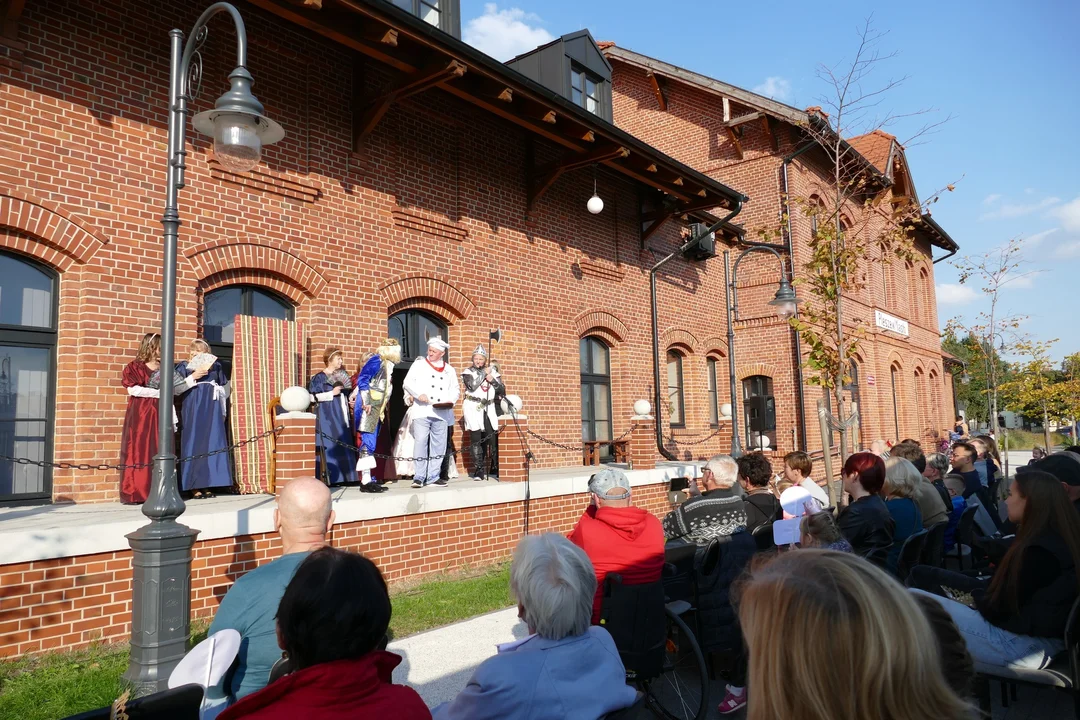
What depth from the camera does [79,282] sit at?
6.63 m

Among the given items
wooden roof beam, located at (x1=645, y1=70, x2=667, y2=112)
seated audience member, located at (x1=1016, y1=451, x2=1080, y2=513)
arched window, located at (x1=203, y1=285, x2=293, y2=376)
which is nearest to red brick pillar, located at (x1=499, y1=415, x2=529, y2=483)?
arched window, located at (x1=203, y1=285, x2=293, y2=376)

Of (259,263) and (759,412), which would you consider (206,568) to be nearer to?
(259,263)

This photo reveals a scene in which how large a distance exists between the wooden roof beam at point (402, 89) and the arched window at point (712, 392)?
9.46m

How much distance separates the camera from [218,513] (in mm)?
5641

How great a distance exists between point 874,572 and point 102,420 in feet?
22.9

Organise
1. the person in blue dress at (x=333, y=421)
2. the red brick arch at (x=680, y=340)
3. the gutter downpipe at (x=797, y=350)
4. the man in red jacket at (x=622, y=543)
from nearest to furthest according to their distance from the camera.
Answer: the man in red jacket at (x=622, y=543) < the person in blue dress at (x=333, y=421) < the red brick arch at (x=680, y=340) < the gutter downpipe at (x=797, y=350)

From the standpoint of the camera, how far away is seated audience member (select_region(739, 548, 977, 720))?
1.33 meters

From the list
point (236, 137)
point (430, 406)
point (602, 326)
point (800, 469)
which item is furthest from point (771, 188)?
point (236, 137)

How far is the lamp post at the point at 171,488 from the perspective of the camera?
412 centimetres

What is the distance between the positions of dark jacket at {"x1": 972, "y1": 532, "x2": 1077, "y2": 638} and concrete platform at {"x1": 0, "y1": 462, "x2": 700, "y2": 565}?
16.5 feet

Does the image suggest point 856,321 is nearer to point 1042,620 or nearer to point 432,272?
point 432,272

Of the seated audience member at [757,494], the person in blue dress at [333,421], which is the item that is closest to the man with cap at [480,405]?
the person in blue dress at [333,421]

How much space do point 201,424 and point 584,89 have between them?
951 cm

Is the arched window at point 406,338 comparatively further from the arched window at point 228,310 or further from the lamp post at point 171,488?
the lamp post at point 171,488
